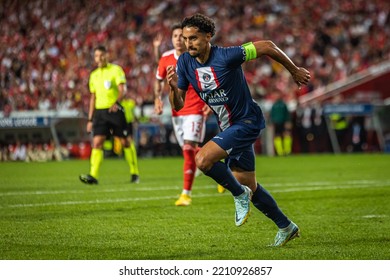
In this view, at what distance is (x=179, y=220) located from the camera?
936cm

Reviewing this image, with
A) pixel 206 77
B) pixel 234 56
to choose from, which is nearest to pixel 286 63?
A: pixel 234 56

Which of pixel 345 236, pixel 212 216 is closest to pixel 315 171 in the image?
pixel 212 216

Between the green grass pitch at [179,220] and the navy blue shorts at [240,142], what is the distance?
689 mm

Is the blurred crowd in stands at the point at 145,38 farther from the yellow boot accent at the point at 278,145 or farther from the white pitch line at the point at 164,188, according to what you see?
the white pitch line at the point at 164,188

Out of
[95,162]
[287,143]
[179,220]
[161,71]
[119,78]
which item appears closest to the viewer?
[179,220]

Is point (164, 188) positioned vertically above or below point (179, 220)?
below

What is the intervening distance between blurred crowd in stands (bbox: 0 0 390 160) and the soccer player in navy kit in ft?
60.8

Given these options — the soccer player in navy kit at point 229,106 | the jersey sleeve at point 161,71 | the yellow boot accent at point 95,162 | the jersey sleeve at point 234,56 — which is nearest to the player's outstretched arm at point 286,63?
the soccer player in navy kit at point 229,106

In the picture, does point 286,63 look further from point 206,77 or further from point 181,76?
point 181,76

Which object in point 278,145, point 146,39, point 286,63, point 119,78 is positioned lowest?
point 278,145

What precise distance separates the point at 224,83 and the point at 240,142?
0.52m

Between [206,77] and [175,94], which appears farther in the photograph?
[175,94]

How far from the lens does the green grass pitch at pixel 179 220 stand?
7.18m
